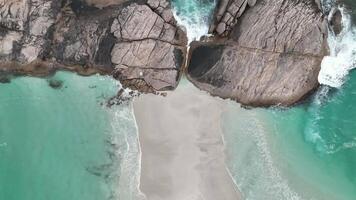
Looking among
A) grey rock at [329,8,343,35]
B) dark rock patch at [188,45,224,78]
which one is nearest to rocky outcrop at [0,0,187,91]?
dark rock patch at [188,45,224,78]

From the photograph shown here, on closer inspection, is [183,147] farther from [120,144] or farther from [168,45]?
[168,45]

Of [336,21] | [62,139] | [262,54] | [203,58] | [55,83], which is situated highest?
[336,21]

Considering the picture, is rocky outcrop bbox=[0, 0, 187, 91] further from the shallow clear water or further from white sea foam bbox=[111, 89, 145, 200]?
the shallow clear water

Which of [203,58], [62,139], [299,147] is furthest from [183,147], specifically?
[62,139]

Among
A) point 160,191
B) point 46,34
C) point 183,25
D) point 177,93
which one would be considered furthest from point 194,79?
point 46,34

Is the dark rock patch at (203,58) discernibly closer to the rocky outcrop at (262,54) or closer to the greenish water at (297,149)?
the rocky outcrop at (262,54)

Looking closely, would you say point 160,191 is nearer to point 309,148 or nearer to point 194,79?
point 194,79

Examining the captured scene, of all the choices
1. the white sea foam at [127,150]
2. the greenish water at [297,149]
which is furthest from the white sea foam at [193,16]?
the white sea foam at [127,150]
